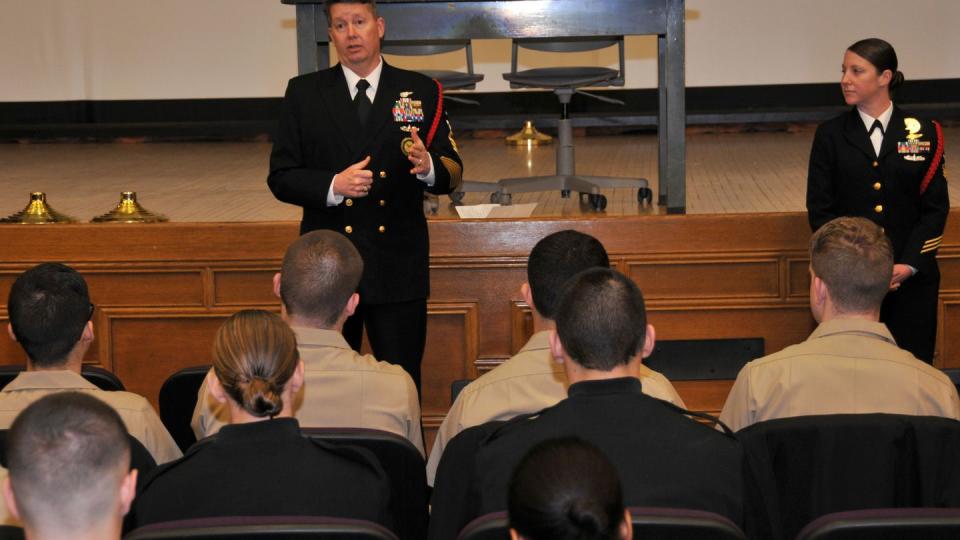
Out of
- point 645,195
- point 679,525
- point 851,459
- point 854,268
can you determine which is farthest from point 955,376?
point 645,195

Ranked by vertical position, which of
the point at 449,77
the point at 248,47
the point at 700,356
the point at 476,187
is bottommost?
the point at 700,356

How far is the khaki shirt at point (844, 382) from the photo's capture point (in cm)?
246

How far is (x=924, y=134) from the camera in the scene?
13.2 ft

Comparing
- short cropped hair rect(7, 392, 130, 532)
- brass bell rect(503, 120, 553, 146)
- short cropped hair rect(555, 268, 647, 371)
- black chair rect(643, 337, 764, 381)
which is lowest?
black chair rect(643, 337, 764, 381)

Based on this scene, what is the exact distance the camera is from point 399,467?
2328mm

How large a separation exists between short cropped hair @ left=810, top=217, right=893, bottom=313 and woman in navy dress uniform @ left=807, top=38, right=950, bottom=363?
1.19 m

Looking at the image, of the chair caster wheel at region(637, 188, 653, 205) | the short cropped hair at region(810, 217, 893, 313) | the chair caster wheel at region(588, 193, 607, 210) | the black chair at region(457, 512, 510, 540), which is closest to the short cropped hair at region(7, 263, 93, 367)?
the black chair at region(457, 512, 510, 540)

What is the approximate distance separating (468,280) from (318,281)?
1.98 meters

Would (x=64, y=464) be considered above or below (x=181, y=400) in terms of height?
above

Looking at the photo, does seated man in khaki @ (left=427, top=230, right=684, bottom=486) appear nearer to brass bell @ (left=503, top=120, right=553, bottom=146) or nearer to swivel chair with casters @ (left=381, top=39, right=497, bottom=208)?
swivel chair with casters @ (left=381, top=39, right=497, bottom=208)

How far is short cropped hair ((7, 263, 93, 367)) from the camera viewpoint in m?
2.72

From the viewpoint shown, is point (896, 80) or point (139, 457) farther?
point (896, 80)

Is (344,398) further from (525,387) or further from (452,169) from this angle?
(452,169)

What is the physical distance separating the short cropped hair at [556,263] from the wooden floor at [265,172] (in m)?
2.05
